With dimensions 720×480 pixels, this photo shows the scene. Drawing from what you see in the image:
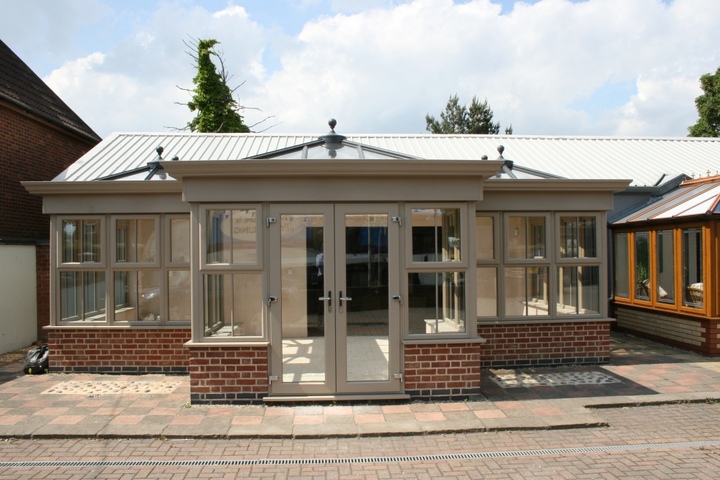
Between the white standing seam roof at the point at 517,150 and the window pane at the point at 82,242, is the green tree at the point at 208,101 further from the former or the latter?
the window pane at the point at 82,242

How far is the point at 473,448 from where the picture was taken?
16.3 feet

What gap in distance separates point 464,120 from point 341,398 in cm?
4430

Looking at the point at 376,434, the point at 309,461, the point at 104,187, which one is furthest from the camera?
the point at 104,187

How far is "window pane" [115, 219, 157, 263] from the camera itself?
25.5 ft

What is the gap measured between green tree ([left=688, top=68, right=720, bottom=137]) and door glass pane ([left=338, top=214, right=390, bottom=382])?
26950 millimetres

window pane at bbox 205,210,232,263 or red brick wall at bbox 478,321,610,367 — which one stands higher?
window pane at bbox 205,210,232,263

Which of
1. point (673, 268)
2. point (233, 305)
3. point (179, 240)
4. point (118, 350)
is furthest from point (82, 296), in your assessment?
point (673, 268)

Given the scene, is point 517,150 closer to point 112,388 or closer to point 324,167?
point 324,167

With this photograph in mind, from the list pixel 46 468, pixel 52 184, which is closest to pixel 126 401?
pixel 46 468

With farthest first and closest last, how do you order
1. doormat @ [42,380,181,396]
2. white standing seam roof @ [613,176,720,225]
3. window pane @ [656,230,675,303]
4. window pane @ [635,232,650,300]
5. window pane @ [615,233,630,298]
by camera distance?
window pane @ [615,233,630,298]
window pane @ [635,232,650,300]
window pane @ [656,230,675,303]
white standing seam roof @ [613,176,720,225]
doormat @ [42,380,181,396]

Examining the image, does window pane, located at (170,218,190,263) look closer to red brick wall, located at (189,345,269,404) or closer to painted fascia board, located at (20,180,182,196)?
painted fascia board, located at (20,180,182,196)

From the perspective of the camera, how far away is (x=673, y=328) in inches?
358

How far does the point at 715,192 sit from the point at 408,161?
6140 millimetres

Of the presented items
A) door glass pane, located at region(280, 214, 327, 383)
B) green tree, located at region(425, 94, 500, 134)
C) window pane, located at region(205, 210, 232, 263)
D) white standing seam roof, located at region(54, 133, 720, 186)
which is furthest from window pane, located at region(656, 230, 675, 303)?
green tree, located at region(425, 94, 500, 134)
